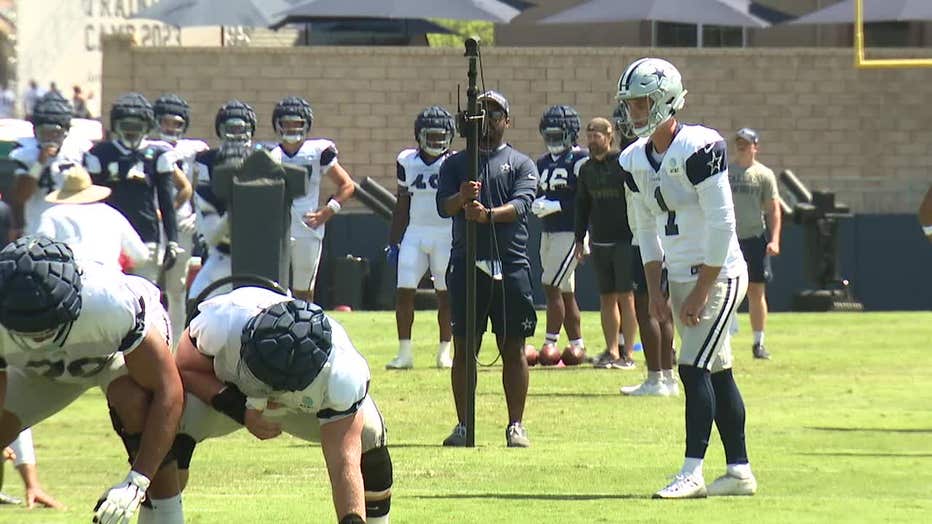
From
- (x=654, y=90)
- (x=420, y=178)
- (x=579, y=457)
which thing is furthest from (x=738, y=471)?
(x=420, y=178)

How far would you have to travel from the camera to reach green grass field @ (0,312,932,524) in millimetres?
9844

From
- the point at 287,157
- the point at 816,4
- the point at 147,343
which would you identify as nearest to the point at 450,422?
the point at 287,157

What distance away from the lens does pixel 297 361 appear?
7.12 m

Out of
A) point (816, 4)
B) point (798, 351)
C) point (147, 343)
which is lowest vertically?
point (798, 351)

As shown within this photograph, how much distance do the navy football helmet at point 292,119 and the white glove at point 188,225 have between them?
1.36 m

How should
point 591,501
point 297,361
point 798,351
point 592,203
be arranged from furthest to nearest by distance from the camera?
1. point 798,351
2. point 592,203
3. point 591,501
4. point 297,361

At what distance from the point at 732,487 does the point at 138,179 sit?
7192 millimetres

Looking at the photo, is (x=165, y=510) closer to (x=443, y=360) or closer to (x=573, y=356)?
(x=443, y=360)

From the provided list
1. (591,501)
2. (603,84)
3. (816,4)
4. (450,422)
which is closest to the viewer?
(591,501)

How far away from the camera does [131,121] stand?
16219mm

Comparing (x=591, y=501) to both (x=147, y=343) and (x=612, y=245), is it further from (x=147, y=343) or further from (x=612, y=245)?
(x=612, y=245)

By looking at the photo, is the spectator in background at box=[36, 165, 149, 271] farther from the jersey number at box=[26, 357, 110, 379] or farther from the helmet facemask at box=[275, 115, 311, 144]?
the helmet facemask at box=[275, 115, 311, 144]

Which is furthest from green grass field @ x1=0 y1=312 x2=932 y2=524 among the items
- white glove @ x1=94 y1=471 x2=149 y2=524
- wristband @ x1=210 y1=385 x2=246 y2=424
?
white glove @ x1=94 y1=471 x2=149 y2=524

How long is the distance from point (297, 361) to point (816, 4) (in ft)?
89.5
